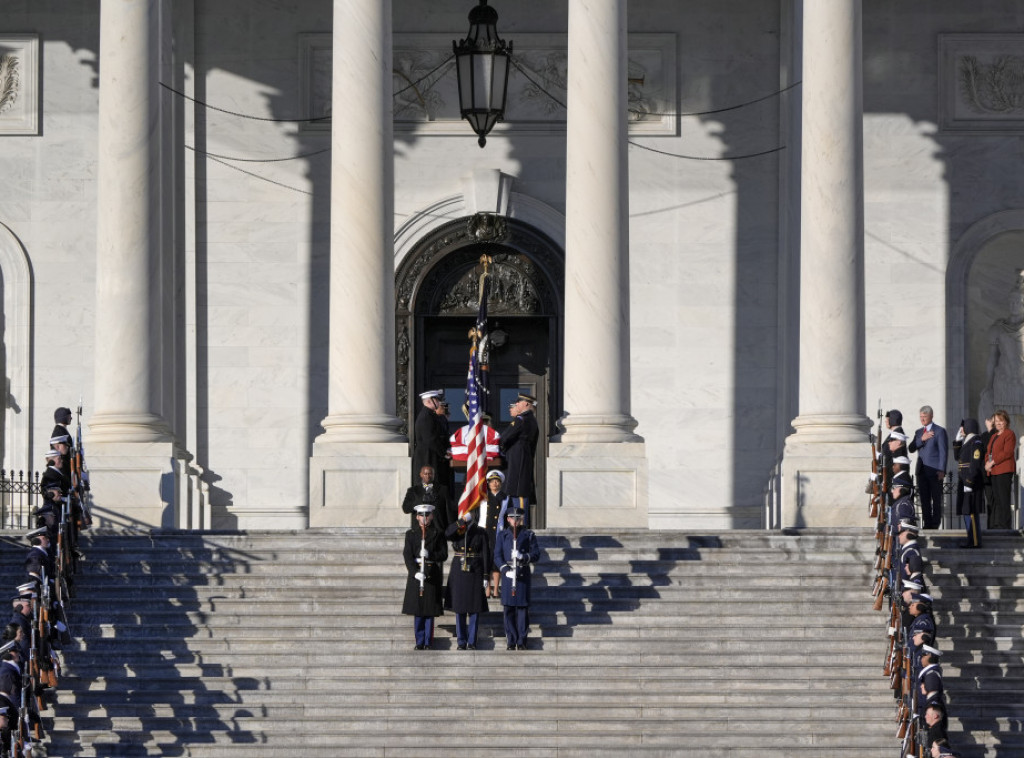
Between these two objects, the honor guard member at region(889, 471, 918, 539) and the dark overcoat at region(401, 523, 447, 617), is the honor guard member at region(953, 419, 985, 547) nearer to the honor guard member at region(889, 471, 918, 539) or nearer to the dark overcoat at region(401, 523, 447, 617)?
the honor guard member at region(889, 471, 918, 539)

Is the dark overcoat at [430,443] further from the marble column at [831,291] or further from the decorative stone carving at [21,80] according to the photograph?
the decorative stone carving at [21,80]

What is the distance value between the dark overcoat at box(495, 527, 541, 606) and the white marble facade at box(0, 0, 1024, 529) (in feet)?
37.4

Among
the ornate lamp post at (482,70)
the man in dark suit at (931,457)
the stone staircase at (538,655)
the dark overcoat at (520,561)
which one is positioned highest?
the ornate lamp post at (482,70)

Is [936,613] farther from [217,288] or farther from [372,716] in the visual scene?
[217,288]

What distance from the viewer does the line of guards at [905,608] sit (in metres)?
24.6

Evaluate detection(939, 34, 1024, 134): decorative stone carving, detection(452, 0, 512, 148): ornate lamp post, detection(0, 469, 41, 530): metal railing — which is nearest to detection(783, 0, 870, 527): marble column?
detection(452, 0, 512, 148): ornate lamp post

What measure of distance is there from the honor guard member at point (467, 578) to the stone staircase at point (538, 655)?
35 centimetres

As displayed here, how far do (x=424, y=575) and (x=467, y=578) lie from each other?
548mm

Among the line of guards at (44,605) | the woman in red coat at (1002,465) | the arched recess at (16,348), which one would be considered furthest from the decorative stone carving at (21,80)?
the woman in red coat at (1002,465)

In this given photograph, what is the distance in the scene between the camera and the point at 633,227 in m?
40.3

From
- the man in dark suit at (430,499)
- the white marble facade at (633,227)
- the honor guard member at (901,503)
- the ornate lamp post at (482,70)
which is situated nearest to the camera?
the honor guard member at (901,503)

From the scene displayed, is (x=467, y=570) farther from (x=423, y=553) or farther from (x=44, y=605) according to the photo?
(x=44, y=605)

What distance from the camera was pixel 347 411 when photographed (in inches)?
1319

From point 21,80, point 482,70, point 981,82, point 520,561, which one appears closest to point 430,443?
point 520,561
